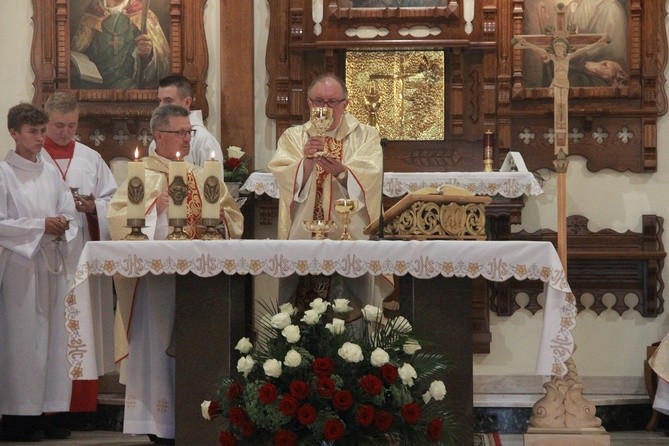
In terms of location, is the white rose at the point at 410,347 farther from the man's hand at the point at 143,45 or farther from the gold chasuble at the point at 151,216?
the man's hand at the point at 143,45

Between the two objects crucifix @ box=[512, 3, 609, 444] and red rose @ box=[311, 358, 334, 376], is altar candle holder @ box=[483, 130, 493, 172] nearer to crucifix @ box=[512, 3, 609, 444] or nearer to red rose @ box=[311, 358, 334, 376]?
crucifix @ box=[512, 3, 609, 444]

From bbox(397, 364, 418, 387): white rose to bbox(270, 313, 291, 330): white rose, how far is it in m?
0.48

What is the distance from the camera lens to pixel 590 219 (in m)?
8.77

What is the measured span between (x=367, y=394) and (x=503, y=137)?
4.60m

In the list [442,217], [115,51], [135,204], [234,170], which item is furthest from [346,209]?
[115,51]

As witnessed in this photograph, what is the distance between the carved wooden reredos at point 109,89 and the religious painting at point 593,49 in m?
2.44

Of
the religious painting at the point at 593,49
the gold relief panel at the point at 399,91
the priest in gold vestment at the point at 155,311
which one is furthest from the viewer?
the gold relief panel at the point at 399,91

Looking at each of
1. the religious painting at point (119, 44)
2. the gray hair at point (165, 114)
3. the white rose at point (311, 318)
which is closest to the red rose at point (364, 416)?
the white rose at point (311, 318)

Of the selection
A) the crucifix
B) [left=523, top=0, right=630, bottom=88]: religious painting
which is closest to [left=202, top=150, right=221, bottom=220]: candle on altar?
the crucifix

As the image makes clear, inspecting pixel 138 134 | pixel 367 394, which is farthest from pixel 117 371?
pixel 367 394

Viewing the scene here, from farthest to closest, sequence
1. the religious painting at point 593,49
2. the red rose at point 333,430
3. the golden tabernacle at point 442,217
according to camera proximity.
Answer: the religious painting at point 593,49 < the golden tabernacle at point 442,217 < the red rose at point 333,430

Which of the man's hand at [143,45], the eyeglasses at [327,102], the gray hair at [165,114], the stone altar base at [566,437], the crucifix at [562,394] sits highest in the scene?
the man's hand at [143,45]

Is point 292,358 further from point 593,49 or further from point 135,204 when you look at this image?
point 593,49

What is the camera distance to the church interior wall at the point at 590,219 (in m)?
8.63
